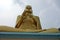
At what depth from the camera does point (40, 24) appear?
724 centimetres

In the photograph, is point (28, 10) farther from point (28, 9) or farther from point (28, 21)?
point (28, 21)

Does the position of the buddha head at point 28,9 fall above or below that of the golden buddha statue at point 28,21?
above

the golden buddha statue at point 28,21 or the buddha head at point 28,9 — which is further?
the buddha head at point 28,9

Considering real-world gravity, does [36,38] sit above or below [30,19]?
below

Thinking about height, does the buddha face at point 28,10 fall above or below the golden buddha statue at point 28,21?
above

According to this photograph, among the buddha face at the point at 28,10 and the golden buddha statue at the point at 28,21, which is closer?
the golden buddha statue at the point at 28,21

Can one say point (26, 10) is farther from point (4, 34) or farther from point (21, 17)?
point (4, 34)

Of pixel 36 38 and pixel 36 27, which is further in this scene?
pixel 36 27

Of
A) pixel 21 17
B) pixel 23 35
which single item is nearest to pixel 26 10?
pixel 21 17

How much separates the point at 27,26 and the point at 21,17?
1.42ft

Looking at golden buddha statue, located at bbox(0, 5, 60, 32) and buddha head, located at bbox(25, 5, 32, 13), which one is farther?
buddha head, located at bbox(25, 5, 32, 13)

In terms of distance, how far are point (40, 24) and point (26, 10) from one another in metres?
0.63

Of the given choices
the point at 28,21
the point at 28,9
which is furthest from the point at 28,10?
the point at 28,21

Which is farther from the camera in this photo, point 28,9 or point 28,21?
point 28,9
